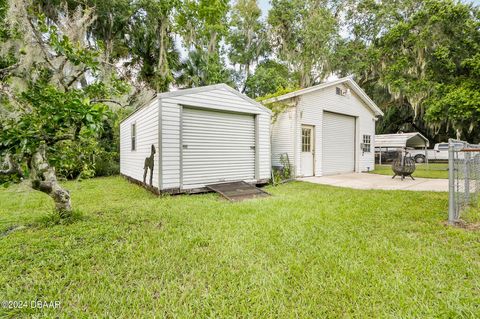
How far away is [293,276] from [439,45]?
53.7 ft

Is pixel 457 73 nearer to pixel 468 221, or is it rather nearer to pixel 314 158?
pixel 314 158

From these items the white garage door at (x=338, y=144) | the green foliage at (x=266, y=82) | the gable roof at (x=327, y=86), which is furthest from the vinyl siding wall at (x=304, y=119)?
the green foliage at (x=266, y=82)

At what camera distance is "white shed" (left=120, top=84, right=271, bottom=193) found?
565 centimetres

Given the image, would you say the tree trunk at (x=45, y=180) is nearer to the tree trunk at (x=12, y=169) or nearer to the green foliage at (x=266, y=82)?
the tree trunk at (x=12, y=169)

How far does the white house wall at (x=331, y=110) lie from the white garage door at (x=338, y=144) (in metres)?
0.27

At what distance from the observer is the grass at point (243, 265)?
1.73 metres

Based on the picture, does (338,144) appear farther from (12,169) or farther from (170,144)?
(12,169)

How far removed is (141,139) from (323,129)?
288 inches

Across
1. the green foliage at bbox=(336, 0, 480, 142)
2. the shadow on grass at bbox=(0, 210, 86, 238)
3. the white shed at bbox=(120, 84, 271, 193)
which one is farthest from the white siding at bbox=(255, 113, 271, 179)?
the green foliage at bbox=(336, 0, 480, 142)

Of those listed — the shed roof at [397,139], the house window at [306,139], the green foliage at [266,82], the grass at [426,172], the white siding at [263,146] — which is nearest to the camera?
the white siding at [263,146]

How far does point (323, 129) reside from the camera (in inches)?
397

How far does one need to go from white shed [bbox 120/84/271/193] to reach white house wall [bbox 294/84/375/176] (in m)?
2.33

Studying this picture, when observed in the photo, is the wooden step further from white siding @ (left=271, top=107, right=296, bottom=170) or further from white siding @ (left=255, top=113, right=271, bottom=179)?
white siding @ (left=271, top=107, right=296, bottom=170)

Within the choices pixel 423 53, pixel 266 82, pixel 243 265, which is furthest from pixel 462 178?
pixel 266 82
